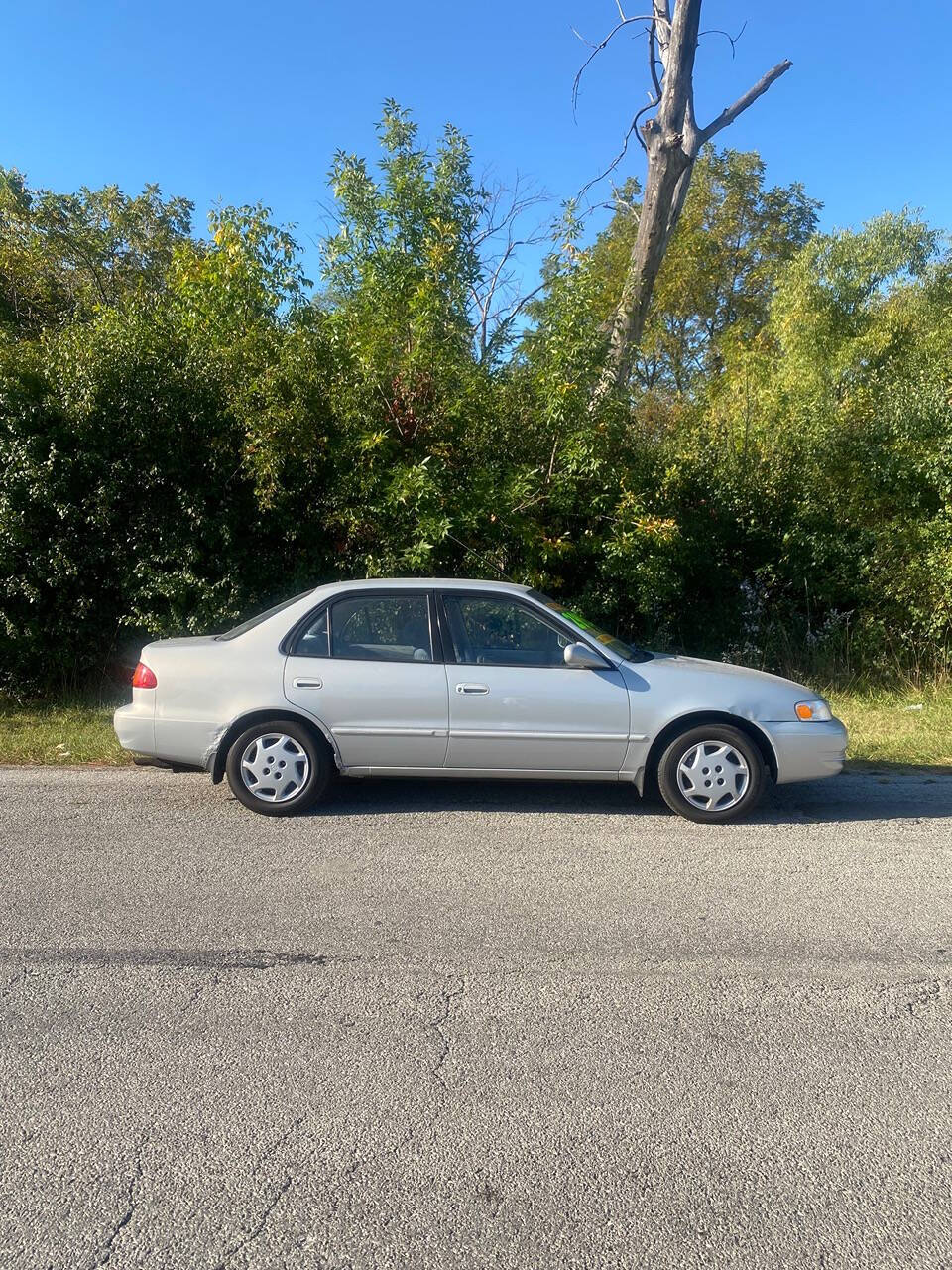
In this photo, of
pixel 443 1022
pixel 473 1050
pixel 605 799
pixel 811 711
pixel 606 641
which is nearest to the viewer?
pixel 473 1050

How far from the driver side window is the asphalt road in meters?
1.17

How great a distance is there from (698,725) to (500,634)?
1.42 m

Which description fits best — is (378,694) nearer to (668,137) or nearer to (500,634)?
(500,634)

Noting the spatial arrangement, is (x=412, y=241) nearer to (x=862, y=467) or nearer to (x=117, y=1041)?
(x=862, y=467)

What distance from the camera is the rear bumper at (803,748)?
20.8 feet

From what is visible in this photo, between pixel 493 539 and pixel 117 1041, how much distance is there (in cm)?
772

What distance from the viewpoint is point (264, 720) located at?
644 cm

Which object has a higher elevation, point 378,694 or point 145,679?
point 145,679

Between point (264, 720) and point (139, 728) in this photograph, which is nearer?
point (264, 720)

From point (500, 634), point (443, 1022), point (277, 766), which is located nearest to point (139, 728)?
point (277, 766)

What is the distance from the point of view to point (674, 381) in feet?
107

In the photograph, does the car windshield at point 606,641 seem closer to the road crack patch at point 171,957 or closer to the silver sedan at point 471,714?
the silver sedan at point 471,714

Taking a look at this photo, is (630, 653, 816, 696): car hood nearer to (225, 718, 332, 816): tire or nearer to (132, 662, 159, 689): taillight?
(225, 718, 332, 816): tire

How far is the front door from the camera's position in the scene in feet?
20.7
